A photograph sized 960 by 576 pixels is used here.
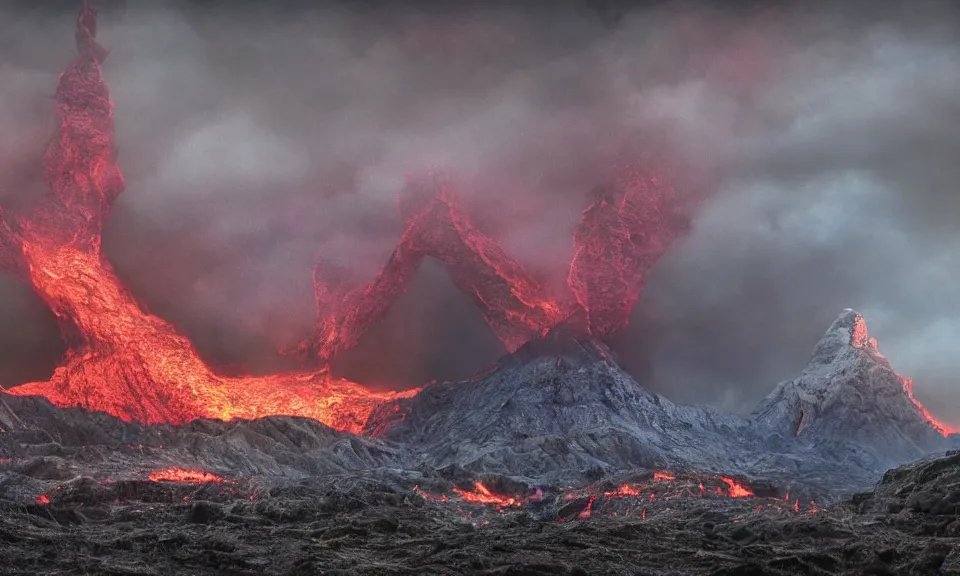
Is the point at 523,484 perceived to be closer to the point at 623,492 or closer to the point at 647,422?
the point at 623,492

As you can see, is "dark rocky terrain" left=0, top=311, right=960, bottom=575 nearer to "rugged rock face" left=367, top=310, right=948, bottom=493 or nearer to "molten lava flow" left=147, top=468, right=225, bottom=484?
"rugged rock face" left=367, top=310, right=948, bottom=493

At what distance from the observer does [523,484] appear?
85812 millimetres

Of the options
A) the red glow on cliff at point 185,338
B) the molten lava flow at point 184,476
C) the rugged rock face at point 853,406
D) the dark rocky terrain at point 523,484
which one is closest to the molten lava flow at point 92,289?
the red glow on cliff at point 185,338

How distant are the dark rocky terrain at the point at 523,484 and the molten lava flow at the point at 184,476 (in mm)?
1713

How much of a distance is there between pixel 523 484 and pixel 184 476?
34.4 meters

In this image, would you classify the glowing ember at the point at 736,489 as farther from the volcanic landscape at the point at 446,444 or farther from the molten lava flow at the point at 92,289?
the molten lava flow at the point at 92,289

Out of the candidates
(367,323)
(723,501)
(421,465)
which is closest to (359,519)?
(723,501)

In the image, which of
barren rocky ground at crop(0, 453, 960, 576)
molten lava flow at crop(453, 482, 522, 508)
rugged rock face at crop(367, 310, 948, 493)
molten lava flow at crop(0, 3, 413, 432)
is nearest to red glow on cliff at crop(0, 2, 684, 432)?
molten lava flow at crop(0, 3, 413, 432)

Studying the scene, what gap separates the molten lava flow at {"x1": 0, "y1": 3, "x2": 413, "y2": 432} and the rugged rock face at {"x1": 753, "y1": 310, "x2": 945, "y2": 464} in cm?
9391

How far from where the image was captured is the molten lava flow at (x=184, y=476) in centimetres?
7300

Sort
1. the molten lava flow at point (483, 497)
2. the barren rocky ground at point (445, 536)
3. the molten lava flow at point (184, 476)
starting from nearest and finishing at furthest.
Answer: the barren rocky ground at point (445, 536)
the molten lava flow at point (184, 476)
the molten lava flow at point (483, 497)

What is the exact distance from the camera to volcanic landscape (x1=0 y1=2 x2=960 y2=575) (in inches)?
1692

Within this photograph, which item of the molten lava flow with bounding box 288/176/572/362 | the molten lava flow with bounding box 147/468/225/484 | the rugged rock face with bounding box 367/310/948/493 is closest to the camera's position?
the molten lava flow with bounding box 147/468/225/484

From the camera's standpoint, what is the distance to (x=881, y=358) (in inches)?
5768
